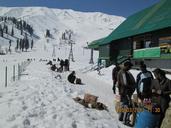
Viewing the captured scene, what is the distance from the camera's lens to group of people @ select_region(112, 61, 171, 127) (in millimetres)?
6465

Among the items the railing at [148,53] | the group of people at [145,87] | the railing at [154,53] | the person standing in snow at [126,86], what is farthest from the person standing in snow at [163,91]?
the railing at [148,53]

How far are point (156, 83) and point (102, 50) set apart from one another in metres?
33.1

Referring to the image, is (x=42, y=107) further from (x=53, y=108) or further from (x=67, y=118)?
(x=67, y=118)

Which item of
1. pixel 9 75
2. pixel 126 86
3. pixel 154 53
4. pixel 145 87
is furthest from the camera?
pixel 9 75

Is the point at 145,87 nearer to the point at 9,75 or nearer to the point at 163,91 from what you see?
the point at 163,91

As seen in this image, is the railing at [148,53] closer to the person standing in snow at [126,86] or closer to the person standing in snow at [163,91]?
the person standing in snow at [126,86]

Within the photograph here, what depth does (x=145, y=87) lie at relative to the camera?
751cm

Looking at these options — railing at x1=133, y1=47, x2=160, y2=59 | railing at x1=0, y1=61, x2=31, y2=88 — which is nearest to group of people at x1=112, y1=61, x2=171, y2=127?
railing at x1=0, y1=61, x2=31, y2=88

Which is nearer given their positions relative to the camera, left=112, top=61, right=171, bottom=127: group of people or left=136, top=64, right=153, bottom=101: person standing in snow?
left=112, top=61, right=171, bottom=127: group of people

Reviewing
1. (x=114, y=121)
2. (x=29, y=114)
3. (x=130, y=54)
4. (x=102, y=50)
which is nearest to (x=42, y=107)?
(x=29, y=114)

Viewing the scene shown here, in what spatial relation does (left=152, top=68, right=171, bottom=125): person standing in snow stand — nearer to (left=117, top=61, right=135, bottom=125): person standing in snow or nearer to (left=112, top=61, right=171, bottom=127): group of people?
(left=112, top=61, right=171, bottom=127): group of people

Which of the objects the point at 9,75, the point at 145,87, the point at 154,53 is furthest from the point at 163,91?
the point at 9,75

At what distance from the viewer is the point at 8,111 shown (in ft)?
28.1

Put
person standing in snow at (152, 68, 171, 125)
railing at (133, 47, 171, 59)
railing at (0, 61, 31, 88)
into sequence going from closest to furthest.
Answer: person standing in snow at (152, 68, 171, 125)
railing at (0, 61, 31, 88)
railing at (133, 47, 171, 59)
